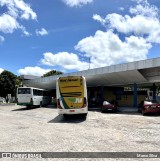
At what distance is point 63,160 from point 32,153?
4.77ft

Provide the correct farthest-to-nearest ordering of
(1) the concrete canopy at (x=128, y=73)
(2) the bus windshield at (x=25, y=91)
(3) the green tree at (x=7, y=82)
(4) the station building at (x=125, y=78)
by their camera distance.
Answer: (3) the green tree at (x=7, y=82) < (2) the bus windshield at (x=25, y=91) < (4) the station building at (x=125, y=78) < (1) the concrete canopy at (x=128, y=73)

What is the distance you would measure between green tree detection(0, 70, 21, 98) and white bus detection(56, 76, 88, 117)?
149 feet

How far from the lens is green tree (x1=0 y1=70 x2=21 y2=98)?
62531 mm

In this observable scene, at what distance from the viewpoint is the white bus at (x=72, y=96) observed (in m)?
19.3

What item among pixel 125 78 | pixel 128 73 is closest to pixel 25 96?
pixel 125 78

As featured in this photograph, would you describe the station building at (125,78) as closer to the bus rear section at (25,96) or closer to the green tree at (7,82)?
the bus rear section at (25,96)

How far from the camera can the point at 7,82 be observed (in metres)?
62.7

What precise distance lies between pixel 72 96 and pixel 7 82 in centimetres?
4641

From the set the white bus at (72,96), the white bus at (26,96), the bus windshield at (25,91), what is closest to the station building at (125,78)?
the white bus at (26,96)

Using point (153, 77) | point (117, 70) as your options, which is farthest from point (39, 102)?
point (153, 77)

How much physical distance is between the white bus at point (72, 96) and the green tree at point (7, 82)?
45.5 metres

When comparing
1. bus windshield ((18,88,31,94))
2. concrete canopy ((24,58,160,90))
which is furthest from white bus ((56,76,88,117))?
bus windshield ((18,88,31,94))

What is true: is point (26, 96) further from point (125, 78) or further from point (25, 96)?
point (125, 78)

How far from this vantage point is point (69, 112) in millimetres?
19266
